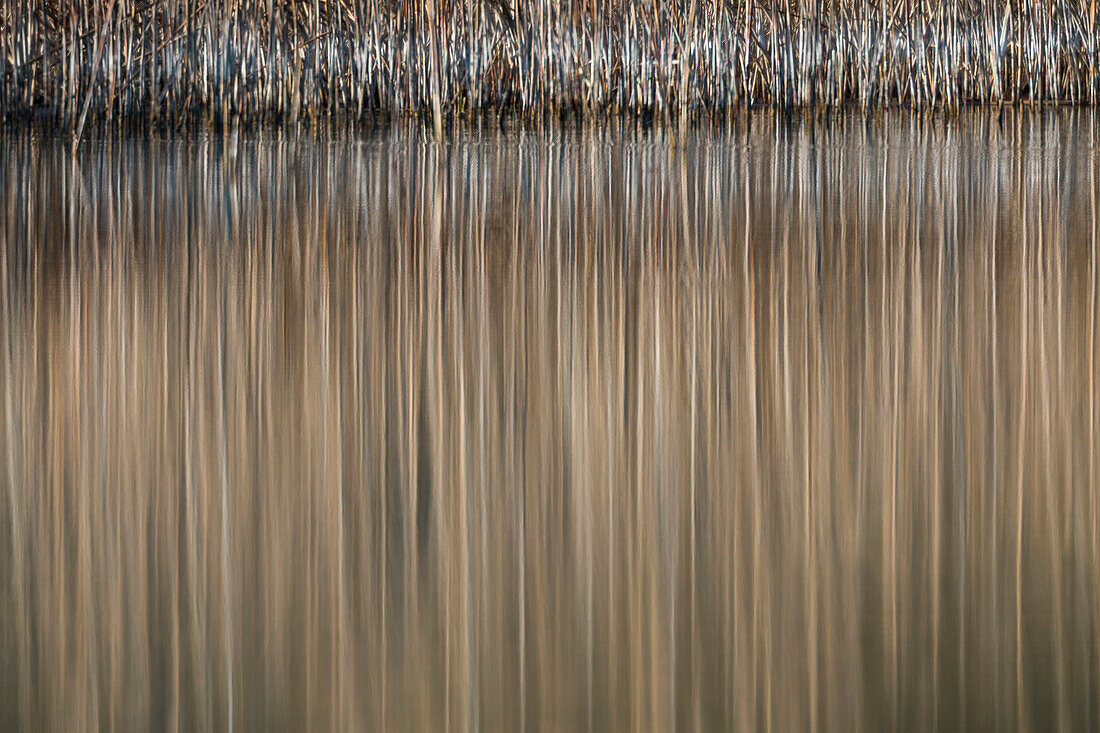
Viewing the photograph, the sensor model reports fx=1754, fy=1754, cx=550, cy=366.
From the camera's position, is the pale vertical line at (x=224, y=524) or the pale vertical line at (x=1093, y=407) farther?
the pale vertical line at (x=1093, y=407)

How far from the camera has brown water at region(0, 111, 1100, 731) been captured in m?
1.31

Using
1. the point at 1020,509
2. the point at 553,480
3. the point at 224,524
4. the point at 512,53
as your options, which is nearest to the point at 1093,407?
the point at 1020,509

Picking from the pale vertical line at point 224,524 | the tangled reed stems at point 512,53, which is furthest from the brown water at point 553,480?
the tangled reed stems at point 512,53

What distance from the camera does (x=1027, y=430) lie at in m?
2.00

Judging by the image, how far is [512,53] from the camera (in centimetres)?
820

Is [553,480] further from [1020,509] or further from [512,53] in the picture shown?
[512,53]

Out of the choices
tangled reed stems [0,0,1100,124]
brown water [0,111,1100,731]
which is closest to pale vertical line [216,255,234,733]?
brown water [0,111,1100,731]

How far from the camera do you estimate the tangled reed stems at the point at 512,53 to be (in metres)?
7.34

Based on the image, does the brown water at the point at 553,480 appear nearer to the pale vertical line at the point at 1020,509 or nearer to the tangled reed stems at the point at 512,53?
the pale vertical line at the point at 1020,509

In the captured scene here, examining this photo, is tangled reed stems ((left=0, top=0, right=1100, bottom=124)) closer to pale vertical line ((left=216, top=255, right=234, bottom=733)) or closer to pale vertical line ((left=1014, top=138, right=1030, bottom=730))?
pale vertical line ((left=1014, top=138, right=1030, bottom=730))

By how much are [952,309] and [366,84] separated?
6104 millimetres

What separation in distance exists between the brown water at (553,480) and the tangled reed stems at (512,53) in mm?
3620

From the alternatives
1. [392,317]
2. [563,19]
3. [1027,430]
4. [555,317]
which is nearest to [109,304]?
[392,317]

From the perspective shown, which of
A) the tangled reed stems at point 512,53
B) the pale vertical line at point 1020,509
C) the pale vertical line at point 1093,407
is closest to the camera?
the pale vertical line at point 1020,509
